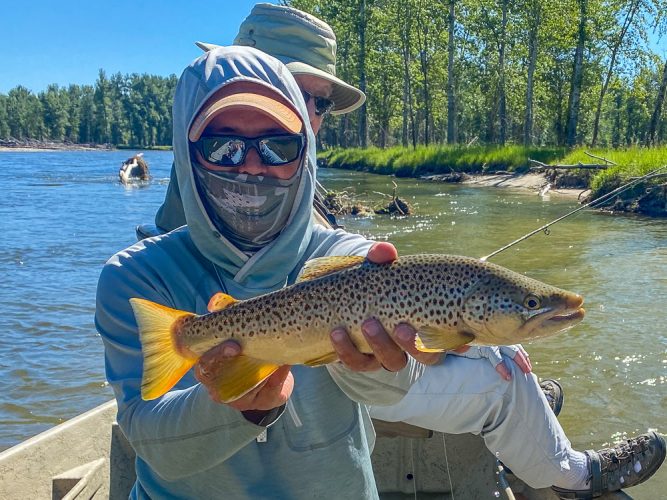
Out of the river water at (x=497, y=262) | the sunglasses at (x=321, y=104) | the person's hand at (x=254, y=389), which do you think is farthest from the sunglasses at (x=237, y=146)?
the river water at (x=497, y=262)

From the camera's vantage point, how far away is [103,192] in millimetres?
33375

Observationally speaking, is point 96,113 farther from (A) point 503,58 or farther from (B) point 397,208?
(B) point 397,208

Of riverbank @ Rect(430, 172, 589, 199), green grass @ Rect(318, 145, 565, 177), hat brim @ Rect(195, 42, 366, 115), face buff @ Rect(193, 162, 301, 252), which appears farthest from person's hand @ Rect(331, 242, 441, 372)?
green grass @ Rect(318, 145, 565, 177)

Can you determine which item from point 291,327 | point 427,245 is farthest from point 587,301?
point 291,327

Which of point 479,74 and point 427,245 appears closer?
point 427,245

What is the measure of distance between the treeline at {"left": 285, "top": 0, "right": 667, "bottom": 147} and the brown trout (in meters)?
33.4

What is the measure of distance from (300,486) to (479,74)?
196ft

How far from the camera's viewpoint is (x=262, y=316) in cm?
223

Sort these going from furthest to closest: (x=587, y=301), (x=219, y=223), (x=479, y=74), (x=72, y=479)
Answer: (x=479, y=74), (x=587, y=301), (x=72, y=479), (x=219, y=223)

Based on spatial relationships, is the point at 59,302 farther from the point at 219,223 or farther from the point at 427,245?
the point at 219,223

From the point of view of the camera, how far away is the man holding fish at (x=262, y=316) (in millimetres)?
2123

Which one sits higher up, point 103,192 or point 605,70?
point 605,70

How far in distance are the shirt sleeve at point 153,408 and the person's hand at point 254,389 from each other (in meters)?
0.04

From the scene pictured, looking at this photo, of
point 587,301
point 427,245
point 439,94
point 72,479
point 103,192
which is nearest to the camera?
point 72,479
